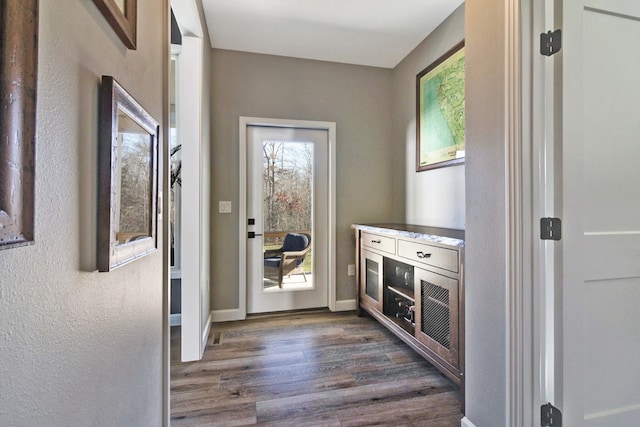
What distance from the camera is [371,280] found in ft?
9.61

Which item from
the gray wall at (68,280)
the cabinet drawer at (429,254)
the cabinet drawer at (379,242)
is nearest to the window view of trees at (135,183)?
the gray wall at (68,280)

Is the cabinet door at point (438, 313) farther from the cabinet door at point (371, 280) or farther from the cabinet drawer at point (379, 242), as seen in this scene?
the cabinet door at point (371, 280)

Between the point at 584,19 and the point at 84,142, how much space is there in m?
1.79

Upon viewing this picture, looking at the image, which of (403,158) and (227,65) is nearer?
(227,65)

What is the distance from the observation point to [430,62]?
2758 millimetres

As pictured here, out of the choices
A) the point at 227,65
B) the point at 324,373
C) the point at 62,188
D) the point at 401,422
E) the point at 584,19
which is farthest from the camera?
the point at 227,65

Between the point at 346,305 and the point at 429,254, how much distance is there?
1.55 metres

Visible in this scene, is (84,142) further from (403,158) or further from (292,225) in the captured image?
(403,158)

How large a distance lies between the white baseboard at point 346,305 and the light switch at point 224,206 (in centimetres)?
151

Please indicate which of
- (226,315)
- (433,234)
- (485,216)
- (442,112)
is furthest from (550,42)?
(226,315)

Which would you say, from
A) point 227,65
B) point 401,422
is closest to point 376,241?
point 401,422

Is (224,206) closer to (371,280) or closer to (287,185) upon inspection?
(287,185)

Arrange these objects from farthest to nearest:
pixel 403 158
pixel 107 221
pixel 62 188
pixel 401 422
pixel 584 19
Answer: pixel 403 158, pixel 401 422, pixel 584 19, pixel 107 221, pixel 62 188

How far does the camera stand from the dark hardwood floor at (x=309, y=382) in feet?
5.44
